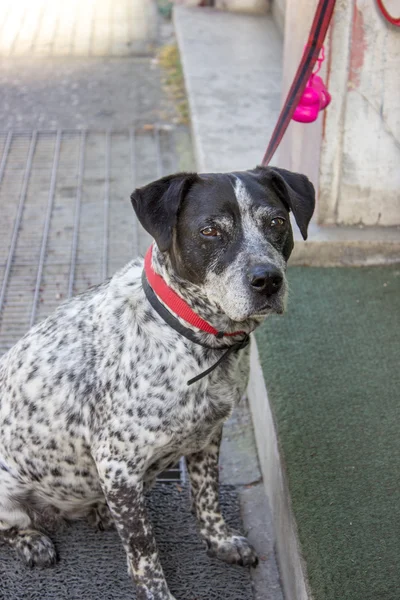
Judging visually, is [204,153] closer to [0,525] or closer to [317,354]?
[317,354]

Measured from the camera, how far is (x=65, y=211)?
18.5ft

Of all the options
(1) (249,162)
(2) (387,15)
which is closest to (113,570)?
(2) (387,15)

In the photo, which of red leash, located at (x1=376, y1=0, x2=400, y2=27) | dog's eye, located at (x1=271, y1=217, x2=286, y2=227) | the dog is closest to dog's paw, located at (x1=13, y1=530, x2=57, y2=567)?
the dog

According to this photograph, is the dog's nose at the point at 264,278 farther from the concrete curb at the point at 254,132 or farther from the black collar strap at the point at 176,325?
the concrete curb at the point at 254,132

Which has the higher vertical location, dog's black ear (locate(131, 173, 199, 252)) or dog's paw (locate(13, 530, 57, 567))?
dog's black ear (locate(131, 173, 199, 252))

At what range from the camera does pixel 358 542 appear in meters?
2.82

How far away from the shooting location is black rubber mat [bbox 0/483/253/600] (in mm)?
3080

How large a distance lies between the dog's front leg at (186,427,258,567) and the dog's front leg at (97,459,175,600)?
33 cm

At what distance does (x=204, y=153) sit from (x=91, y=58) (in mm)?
3109

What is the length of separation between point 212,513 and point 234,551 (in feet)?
0.55

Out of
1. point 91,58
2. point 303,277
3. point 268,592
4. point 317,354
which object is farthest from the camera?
point 91,58

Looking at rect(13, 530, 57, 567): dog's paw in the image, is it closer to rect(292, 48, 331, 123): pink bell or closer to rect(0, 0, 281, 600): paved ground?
rect(0, 0, 281, 600): paved ground

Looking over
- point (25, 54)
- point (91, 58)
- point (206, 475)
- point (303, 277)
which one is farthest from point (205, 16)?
point (206, 475)

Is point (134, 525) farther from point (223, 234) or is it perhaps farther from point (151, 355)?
point (223, 234)
